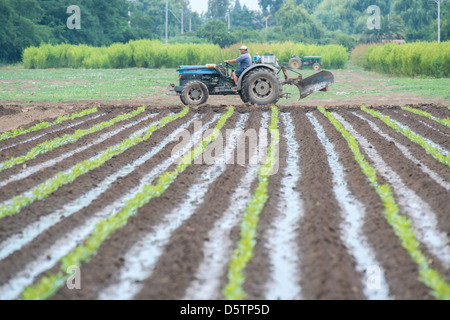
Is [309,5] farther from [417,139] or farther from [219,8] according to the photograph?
[417,139]

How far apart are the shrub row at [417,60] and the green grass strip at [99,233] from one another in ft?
67.3

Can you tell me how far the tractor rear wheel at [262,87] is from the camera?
46.6 feet

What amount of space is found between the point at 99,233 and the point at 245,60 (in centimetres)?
933

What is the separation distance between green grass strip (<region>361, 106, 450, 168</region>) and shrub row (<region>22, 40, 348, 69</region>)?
2309 centimetres

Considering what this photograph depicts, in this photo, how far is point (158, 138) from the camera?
36.7 ft

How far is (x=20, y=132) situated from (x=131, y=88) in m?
10.3

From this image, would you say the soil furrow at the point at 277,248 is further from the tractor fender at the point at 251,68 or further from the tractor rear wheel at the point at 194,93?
the tractor rear wheel at the point at 194,93

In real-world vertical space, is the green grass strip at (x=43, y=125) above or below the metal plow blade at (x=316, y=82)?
below

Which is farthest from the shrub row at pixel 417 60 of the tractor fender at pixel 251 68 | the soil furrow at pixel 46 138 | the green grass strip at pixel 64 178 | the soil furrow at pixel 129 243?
the soil furrow at pixel 129 243

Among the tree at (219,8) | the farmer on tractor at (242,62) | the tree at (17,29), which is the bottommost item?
the farmer on tractor at (242,62)

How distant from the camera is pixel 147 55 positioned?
37.8 meters
